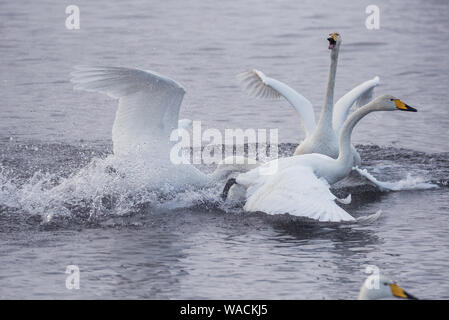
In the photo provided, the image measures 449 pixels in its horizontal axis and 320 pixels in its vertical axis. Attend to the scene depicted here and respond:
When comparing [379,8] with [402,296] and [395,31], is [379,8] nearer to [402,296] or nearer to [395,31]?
[395,31]

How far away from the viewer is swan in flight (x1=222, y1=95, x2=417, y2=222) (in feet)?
30.7

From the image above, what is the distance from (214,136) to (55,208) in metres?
4.12

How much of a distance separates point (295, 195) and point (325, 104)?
259 cm

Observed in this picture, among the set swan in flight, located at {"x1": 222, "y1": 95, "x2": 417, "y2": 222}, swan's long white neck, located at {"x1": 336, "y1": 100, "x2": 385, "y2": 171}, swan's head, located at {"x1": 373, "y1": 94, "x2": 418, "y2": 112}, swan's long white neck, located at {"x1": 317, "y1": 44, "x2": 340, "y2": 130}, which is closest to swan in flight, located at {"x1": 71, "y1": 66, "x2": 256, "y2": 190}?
swan in flight, located at {"x1": 222, "y1": 95, "x2": 417, "y2": 222}

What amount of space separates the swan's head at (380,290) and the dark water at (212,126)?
3.29 feet

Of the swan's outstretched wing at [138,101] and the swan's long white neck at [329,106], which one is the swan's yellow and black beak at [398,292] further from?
the swan's long white neck at [329,106]

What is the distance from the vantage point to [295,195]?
9609 millimetres

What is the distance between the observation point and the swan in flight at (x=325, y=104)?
1181 centimetres

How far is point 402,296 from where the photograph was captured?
7.27 m

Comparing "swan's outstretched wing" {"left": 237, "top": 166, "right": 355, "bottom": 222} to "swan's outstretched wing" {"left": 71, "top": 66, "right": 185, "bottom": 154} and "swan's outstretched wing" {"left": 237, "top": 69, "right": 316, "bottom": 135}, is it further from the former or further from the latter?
"swan's outstretched wing" {"left": 237, "top": 69, "right": 316, "bottom": 135}

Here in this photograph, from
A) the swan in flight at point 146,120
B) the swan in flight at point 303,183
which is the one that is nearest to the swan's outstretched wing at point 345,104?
the swan in flight at point 303,183

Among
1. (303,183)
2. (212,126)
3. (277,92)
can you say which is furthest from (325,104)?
(212,126)
